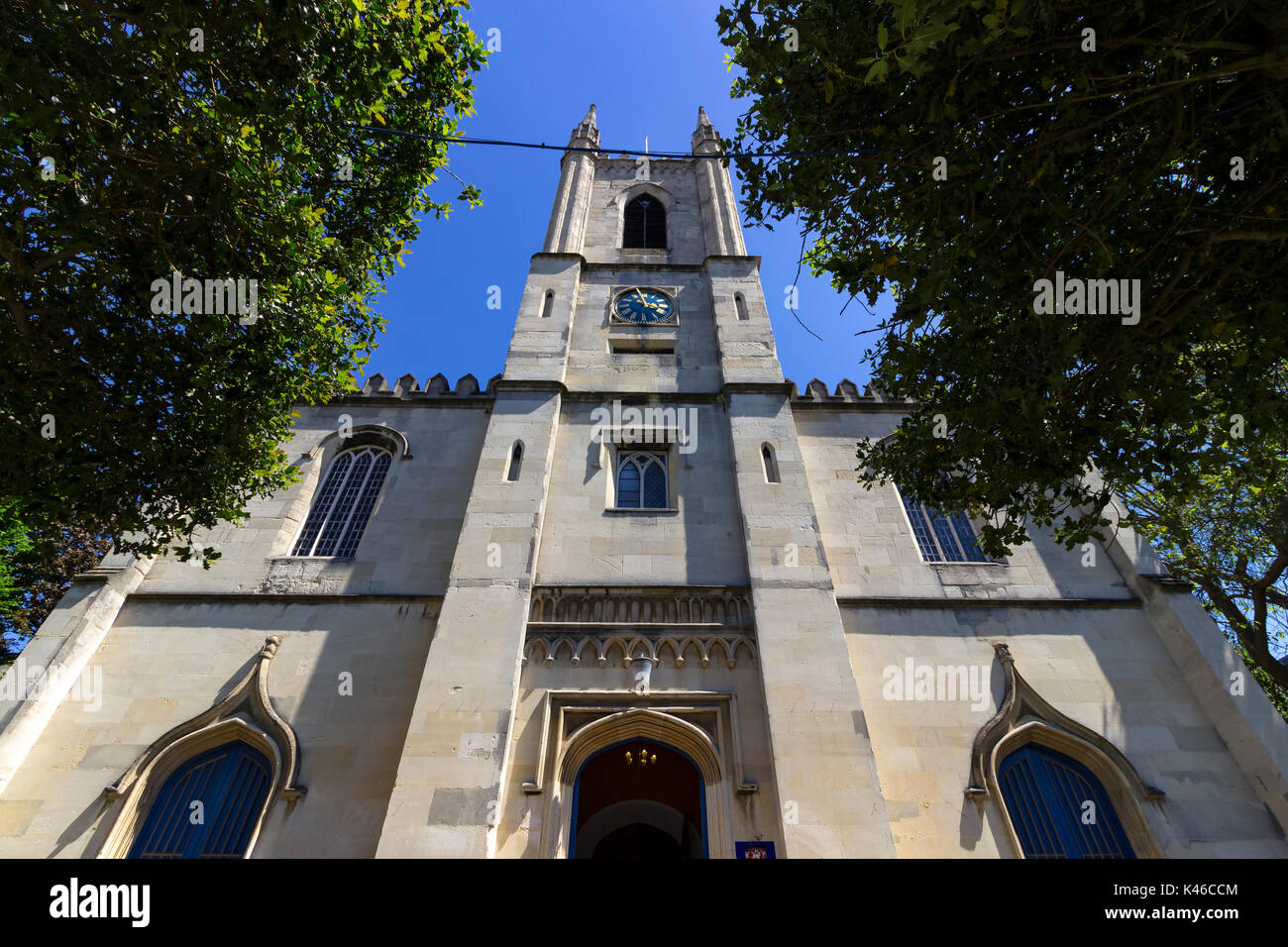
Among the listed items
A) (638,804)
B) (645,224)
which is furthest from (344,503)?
(645,224)

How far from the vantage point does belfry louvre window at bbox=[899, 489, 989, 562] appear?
1248 cm

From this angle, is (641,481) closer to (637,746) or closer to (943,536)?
(637,746)

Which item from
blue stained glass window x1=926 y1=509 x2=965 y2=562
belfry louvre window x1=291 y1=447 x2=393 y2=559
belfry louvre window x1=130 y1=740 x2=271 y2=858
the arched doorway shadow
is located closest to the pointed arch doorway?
the arched doorway shadow

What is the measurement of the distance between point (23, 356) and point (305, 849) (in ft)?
23.7

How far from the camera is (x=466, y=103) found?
9781 millimetres

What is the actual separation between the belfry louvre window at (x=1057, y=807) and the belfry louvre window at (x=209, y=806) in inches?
430

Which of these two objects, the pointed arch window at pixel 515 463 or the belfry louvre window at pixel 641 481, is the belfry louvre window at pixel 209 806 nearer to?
the pointed arch window at pixel 515 463

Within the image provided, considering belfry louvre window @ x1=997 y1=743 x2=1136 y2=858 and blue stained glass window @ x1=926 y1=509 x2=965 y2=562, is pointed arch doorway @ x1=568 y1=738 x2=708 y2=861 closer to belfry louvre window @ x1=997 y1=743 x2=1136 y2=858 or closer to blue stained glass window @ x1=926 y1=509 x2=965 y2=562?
belfry louvre window @ x1=997 y1=743 x2=1136 y2=858

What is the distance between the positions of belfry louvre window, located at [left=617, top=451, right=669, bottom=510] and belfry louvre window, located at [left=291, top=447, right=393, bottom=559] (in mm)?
5156

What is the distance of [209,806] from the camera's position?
9.41 metres

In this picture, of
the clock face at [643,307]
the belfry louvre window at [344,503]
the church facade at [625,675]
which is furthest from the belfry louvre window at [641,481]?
the belfry louvre window at [344,503]

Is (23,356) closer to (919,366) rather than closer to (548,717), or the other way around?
(548,717)

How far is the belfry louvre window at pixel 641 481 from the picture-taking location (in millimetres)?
12969
